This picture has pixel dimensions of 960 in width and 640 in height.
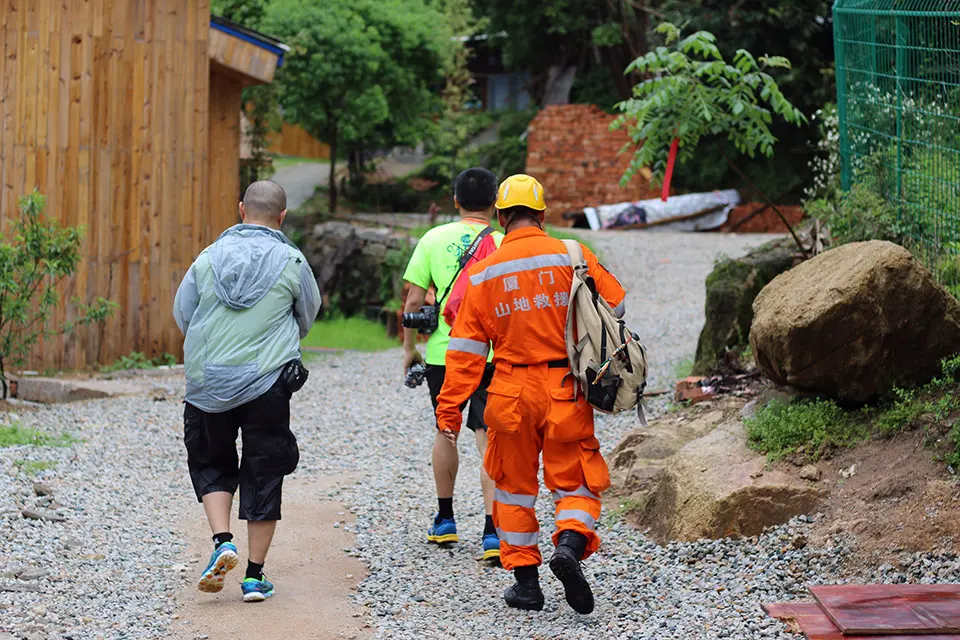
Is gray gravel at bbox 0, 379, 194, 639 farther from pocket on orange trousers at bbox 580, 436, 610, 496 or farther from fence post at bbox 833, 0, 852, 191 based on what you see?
fence post at bbox 833, 0, 852, 191

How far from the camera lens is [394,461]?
836 centimetres

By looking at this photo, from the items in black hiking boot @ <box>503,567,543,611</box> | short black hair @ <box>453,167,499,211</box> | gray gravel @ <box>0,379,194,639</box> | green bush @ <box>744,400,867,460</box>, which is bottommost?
gray gravel @ <box>0,379,194,639</box>

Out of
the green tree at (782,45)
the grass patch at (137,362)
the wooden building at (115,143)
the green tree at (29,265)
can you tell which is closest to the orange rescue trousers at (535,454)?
the green tree at (29,265)

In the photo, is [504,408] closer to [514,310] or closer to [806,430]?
[514,310]

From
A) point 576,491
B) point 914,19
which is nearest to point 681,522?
point 576,491

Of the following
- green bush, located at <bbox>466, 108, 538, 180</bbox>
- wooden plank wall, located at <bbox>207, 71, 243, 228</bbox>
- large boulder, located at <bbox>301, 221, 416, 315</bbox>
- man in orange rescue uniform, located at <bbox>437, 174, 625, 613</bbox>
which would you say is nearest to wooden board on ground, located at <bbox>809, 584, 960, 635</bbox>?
man in orange rescue uniform, located at <bbox>437, 174, 625, 613</bbox>

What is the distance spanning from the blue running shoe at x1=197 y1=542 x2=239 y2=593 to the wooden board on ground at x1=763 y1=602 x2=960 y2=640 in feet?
6.88

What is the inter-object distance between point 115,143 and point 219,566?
8.00m

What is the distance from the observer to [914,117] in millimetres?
7336

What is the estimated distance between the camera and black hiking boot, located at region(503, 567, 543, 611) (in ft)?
16.1

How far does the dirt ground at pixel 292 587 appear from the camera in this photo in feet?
15.5

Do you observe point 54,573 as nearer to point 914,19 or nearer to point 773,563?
point 773,563

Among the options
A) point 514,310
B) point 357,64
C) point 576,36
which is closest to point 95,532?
point 514,310

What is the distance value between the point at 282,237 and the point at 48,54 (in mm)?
7537
